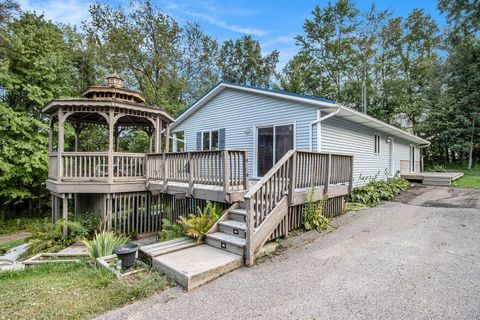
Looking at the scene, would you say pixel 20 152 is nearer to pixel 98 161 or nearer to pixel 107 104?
pixel 98 161

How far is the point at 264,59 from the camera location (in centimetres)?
2684

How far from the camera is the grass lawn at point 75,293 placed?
9.77 ft

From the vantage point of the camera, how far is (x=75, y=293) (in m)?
3.41

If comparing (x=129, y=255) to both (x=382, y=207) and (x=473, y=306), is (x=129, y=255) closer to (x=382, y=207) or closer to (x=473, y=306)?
(x=473, y=306)

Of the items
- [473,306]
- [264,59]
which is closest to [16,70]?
[473,306]

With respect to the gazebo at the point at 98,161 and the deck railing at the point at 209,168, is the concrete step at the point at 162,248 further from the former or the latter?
the gazebo at the point at 98,161

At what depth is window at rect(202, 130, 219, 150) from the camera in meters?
11.3

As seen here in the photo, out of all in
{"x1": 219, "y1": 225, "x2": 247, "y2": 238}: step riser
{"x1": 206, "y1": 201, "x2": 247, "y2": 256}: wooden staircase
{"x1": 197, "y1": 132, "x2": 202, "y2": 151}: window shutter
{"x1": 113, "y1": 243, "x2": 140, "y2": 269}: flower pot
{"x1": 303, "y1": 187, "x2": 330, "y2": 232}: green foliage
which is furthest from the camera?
{"x1": 197, "y1": 132, "x2": 202, "y2": 151}: window shutter

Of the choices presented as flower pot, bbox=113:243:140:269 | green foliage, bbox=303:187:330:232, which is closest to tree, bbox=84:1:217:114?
green foliage, bbox=303:187:330:232

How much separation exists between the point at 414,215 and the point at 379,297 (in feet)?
17.3

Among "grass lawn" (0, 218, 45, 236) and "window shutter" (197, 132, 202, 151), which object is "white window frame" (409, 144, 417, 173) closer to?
"window shutter" (197, 132, 202, 151)

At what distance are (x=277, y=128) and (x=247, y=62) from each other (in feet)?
64.7

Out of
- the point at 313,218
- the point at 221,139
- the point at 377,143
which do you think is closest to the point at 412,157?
the point at 377,143

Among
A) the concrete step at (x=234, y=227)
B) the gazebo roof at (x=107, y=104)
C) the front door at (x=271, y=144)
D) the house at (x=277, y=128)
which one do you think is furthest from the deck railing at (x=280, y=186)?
the gazebo roof at (x=107, y=104)
